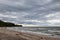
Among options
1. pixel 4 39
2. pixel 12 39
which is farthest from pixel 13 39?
pixel 4 39

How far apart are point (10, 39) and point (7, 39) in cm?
31

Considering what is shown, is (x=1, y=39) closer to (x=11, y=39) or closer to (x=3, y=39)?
(x=3, y=39)

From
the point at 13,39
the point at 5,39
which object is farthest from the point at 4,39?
the point at 13,39

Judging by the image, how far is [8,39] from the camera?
1288 cm

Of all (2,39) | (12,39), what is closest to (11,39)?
(12,39)

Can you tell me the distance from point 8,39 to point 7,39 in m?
0.11

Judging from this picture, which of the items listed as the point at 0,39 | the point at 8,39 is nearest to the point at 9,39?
the point at 8,39

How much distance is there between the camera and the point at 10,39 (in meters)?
12.9

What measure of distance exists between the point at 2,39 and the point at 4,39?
206 millimetres

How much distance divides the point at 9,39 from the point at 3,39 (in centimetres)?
61

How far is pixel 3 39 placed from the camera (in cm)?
1272

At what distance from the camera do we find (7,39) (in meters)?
12.8

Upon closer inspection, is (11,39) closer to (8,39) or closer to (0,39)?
(8,39)

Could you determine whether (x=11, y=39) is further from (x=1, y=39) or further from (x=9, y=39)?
(x=1, y=39)
